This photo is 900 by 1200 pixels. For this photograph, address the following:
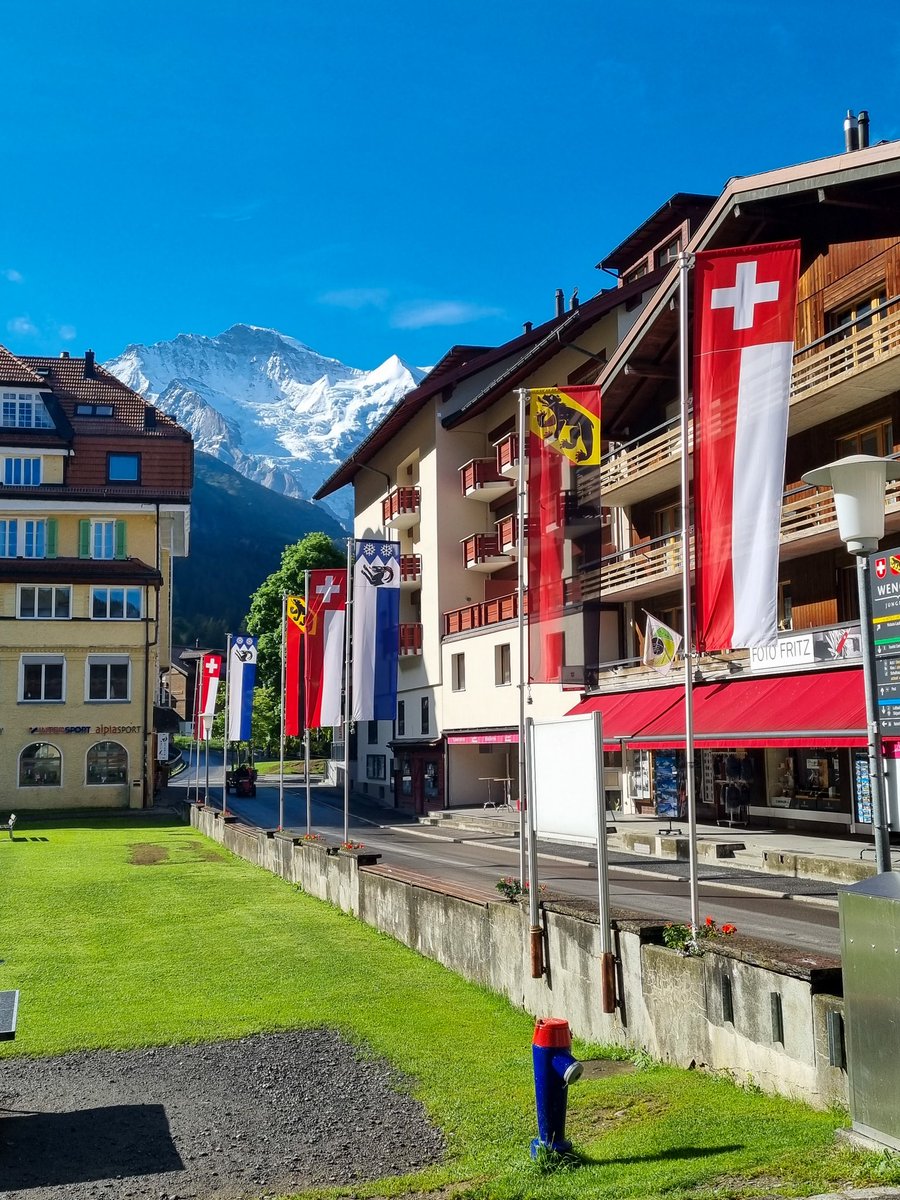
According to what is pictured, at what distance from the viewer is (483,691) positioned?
147 ft

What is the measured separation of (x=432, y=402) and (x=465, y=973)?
39802mm

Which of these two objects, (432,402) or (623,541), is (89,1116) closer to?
(623,541)

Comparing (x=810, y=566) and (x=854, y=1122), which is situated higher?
(x=810, y=566)

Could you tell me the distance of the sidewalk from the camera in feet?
66.2

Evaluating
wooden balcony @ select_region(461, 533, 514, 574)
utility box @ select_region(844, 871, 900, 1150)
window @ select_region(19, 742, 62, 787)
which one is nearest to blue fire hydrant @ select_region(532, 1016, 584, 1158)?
utility box @ select_region(844, 871, 900, 1150)

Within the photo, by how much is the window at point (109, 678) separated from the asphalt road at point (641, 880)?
1549cm

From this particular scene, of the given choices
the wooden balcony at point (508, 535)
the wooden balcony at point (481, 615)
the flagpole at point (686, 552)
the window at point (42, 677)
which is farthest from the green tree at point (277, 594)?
the flagpole at point (686, 552)

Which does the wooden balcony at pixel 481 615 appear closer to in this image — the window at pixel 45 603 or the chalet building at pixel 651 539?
the chalet building at pixel 651 539

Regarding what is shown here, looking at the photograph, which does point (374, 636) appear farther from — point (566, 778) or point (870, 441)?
point (566, 778)

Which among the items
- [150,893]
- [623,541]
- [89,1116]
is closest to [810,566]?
[623,541]

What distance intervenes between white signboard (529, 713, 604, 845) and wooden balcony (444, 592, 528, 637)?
99.1 ft

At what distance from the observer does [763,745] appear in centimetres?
2383

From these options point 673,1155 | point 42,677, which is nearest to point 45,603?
point 42,677

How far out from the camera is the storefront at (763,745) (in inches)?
882
